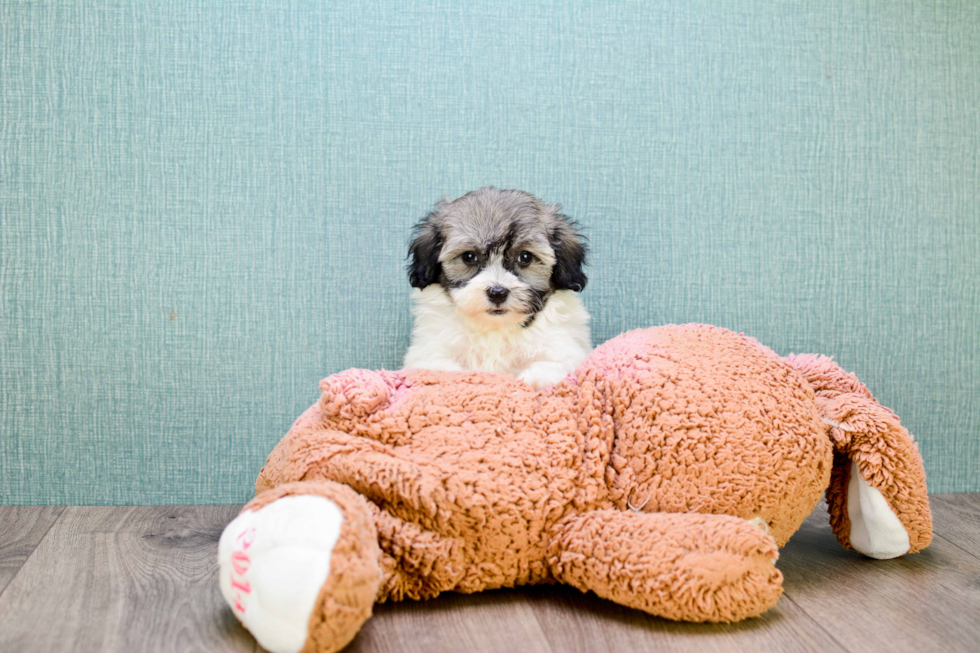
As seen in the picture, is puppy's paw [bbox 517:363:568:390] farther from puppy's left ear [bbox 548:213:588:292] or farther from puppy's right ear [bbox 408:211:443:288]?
puppy's right ear [bbox 408:211:443:288]

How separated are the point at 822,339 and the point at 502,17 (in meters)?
1.44

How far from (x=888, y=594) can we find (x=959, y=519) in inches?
30.5

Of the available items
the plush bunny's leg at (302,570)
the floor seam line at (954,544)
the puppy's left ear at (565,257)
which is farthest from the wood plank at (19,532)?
the floor seam line at (954,544)

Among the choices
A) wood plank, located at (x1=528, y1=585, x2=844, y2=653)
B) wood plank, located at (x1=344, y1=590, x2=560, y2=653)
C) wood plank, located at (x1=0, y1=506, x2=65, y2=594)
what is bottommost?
wood plank, located at (x1=0, y1=506, x2=65, y2=594)

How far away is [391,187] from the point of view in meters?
2.21

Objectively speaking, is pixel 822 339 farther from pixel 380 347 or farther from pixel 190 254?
pixel 190 254

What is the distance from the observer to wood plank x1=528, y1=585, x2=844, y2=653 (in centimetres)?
128

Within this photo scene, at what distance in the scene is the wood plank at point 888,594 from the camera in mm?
1344

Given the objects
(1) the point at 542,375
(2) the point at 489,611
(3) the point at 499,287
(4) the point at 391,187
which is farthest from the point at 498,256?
(2) the point at 489,611

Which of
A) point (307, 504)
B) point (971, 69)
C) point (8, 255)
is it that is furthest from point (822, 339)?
point (8, 255)

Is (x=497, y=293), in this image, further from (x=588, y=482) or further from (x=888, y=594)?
(x=888, y=594)

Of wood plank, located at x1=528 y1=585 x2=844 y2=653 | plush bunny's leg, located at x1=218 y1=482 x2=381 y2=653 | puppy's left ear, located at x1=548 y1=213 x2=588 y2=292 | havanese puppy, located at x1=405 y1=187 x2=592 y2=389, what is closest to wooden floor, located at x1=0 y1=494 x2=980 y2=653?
wood plank, located at x1=528 y1=585 x2=844 y2=653

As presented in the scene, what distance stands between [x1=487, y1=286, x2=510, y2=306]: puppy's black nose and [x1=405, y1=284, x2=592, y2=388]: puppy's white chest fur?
0.11 meters

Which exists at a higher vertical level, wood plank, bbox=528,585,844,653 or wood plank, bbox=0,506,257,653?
wood plank, bbox=528,585,844,653
